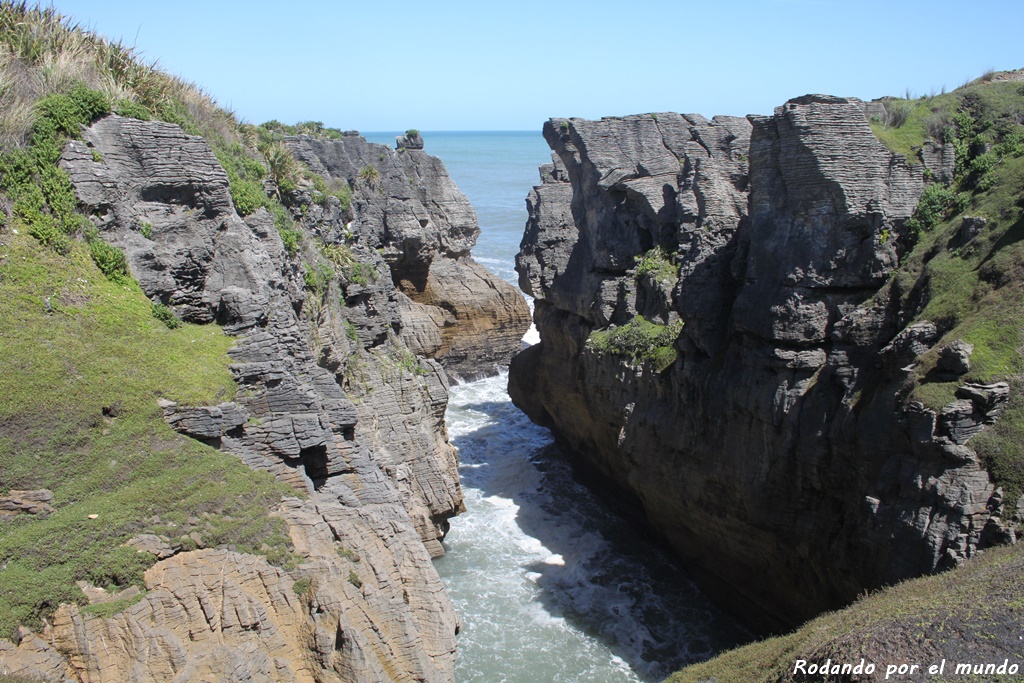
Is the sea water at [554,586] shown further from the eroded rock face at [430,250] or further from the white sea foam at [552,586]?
the eroded rock face at [430,250]

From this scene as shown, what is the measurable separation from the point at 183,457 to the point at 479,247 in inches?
2112

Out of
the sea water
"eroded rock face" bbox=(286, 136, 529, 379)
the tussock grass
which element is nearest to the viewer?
the tussock grass

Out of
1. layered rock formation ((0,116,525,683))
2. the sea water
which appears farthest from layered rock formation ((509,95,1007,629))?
layered rock formation ((0,116,525,683))

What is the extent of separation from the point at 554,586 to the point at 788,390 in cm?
841

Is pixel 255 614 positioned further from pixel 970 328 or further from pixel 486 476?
pixel 486 476

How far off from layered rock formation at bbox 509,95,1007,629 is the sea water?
1.21 m

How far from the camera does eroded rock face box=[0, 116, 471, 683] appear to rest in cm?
1049

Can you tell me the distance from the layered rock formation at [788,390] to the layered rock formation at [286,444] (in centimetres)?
613

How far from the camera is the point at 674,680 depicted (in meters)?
14.9

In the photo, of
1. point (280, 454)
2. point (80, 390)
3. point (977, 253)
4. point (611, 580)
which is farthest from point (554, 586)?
point (80, 390)

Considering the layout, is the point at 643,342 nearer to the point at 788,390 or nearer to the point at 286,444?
the point at 788,390

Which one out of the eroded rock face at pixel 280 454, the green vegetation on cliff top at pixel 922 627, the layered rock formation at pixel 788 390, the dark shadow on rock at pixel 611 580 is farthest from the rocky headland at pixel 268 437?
the layered rock formation at pixel 788 390

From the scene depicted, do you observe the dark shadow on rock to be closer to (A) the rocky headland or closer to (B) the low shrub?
(A) the rocky headland

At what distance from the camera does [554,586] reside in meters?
22.5
